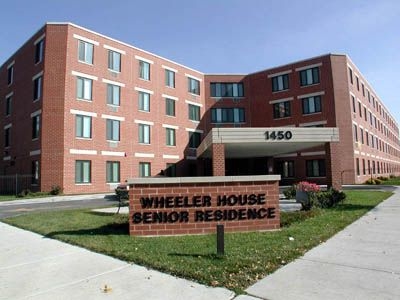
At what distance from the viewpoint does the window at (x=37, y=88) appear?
31500mm

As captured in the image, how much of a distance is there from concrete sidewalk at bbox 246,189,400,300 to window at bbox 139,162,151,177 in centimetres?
2848

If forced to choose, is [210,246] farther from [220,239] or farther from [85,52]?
[85,52]

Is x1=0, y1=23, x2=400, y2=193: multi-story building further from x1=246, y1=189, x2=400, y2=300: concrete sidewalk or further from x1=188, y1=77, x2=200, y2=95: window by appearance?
x1=246, y1=189, x2=400, y2=300: concrete sidewalk

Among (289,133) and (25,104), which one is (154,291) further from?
(25,104)

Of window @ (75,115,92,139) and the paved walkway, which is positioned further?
window @ (75,115,92,139)

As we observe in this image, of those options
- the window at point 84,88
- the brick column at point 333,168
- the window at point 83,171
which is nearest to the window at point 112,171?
the window at point 83,171

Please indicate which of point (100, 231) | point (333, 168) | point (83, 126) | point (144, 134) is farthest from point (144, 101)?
point (100, 231)

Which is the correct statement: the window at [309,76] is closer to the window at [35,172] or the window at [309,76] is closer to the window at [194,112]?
the window at [194,112]

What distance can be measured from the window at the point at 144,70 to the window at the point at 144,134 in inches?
197

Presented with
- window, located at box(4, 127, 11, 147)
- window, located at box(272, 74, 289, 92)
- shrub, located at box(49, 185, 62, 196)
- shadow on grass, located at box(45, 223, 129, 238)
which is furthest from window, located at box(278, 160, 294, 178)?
shadow on grass, located at box(45, 223, 129, 238)

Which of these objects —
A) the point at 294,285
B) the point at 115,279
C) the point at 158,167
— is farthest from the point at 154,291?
the point at 158,167

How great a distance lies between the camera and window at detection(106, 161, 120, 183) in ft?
108

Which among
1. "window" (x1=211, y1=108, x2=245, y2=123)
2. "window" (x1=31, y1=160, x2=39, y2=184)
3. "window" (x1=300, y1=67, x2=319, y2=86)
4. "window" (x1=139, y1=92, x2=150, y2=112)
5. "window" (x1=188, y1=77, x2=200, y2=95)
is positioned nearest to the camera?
"window" (x1=31, y1=160, x2=39, y2=184)

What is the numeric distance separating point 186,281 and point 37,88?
3075 cm
